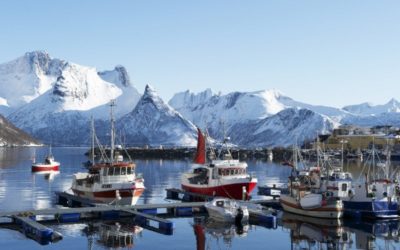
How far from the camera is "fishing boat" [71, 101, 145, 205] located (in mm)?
62844

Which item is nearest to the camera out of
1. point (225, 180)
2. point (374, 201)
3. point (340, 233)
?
point (340, 233)

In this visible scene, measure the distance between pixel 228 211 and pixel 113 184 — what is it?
51.5 ft

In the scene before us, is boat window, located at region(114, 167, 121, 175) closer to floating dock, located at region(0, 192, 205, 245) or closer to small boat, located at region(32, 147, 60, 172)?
floating dock, located at region(0, 192, 205, 245)

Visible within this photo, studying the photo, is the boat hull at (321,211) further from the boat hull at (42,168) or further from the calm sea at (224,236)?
the boat hull at (42,168)

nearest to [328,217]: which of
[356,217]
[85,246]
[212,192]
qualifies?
[356,217]

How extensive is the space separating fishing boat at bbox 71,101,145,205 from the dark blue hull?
2207cm

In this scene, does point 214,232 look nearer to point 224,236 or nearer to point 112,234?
point 224,236

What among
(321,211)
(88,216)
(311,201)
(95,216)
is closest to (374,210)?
(321,211)

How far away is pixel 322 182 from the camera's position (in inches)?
2384

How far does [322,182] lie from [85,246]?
2738 centimetres

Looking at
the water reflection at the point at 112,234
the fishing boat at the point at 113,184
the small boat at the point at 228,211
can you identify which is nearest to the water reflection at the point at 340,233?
the small boat at the point at 228,211

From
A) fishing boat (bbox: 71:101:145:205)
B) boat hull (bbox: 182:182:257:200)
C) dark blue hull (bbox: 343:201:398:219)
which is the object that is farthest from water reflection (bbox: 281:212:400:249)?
fishing boat (bbox: 71:101:145:205)

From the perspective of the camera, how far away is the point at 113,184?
63.2 metres

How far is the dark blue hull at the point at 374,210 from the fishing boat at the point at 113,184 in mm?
22066
